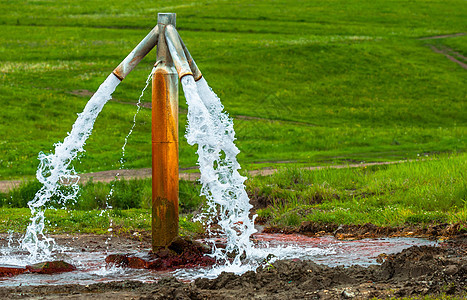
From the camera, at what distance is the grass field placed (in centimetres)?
2406

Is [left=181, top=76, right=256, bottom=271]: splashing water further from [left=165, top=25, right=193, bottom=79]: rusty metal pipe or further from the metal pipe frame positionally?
the metal pipe frame

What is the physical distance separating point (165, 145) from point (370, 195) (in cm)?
598

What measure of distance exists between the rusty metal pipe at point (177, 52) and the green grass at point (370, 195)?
171 inches

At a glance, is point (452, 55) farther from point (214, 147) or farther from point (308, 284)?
point (308, 284)

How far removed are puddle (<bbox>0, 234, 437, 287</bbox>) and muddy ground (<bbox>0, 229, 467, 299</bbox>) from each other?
641 mm

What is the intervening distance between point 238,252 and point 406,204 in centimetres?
416

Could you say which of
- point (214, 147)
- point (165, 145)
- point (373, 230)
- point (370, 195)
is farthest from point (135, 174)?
point (214, 147)

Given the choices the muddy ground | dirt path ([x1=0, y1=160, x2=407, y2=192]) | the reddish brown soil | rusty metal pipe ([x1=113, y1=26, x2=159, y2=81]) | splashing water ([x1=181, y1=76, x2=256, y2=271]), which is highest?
rusty metal pipe ([x1=113, y1=26, x2=159, y2=81])

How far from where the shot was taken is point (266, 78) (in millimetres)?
38969

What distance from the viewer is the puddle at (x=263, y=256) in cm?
802

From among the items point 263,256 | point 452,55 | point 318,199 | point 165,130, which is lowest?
point 318,199

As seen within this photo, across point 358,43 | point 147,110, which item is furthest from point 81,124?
point 358,43

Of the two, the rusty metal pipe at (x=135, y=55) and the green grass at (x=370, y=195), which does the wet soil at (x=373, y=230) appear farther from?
the rusty metal pipe at (x=135, y=55)

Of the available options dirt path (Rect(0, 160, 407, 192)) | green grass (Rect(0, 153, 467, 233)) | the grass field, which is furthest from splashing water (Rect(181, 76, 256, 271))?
the grass field
